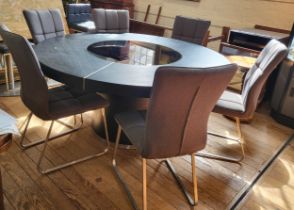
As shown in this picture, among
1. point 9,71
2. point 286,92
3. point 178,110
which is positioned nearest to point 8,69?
point 9,71

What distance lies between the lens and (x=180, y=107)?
123cm

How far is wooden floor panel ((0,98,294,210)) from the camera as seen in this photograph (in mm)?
1633

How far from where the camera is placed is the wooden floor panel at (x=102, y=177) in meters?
1.63

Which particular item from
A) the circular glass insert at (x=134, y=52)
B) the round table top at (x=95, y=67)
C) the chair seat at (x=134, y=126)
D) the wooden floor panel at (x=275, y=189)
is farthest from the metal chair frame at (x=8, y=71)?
the wooden floor panel at (x=275, y=189)

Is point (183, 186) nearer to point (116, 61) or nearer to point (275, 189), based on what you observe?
point (275, 189)

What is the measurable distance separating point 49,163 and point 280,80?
252cm

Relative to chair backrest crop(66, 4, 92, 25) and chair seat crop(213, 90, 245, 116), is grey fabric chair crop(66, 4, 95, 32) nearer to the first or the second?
chair backrest crop(66, 4, 92, 25)

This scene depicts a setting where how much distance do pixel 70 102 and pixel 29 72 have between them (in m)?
0.33

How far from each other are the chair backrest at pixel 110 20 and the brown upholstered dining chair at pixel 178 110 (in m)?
1.79

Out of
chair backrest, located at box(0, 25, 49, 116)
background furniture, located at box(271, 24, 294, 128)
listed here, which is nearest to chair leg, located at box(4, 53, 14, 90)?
chair backrest, located at box(0, 25, 49, 116)

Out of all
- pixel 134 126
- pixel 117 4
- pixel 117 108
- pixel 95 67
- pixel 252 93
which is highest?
pixel 117 4

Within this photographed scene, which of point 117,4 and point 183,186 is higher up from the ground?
point 117,4

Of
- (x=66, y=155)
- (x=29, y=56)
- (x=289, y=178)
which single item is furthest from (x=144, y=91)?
(x=289, y=178)

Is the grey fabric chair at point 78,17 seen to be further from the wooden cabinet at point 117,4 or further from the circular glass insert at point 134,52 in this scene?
the circular glass insert at point 134,52
